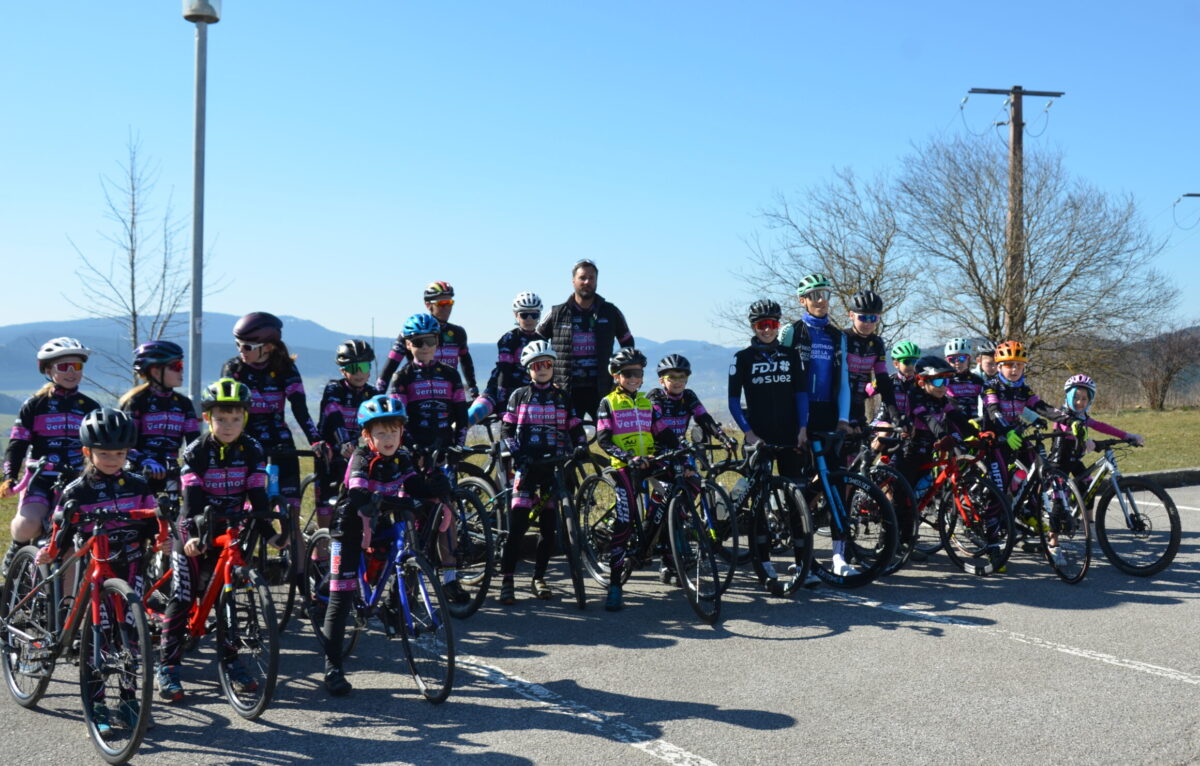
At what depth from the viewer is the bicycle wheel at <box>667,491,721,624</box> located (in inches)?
263

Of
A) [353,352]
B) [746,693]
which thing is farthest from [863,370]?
[353,352]

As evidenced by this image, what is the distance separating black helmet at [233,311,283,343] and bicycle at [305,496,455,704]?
1.83m

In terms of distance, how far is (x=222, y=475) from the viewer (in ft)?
18.3

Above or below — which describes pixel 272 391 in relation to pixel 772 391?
below

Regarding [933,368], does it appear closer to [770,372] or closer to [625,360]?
[770,372]

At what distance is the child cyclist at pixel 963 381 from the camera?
9133 millimetres

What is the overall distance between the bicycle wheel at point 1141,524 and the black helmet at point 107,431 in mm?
7000

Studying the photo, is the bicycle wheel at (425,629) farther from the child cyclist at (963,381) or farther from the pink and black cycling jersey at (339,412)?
the child cyclist at (963,381)

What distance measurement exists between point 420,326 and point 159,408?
2.10m

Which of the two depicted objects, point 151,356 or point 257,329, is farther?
point 257,329

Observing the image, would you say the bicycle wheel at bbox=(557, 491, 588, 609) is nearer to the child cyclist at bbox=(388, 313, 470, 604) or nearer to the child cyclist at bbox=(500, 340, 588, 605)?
the child cyclist at bbox=(500, 340, 588, 605)

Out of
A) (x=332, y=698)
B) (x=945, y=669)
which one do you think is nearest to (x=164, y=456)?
(x=332, y=698)

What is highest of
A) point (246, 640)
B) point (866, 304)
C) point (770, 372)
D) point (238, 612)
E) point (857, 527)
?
point (866, 304)

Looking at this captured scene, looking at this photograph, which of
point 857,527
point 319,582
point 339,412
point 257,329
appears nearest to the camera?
point 319,582
